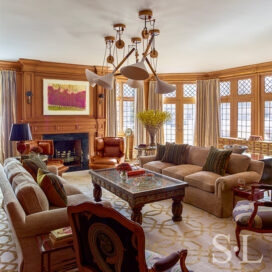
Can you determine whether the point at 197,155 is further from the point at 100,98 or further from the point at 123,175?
the point at 100,98

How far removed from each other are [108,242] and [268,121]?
21.4ft

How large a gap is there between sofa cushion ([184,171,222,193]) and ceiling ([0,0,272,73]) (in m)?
2.25

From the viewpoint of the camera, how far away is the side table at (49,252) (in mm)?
2037

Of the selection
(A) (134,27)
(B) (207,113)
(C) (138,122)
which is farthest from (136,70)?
(B) (207,113)

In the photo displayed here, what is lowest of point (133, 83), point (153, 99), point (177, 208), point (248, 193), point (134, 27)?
point (177, 208)

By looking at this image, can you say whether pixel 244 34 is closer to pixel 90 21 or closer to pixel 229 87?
pixel 90 21

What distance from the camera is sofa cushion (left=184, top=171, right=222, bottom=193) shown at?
3918 mm

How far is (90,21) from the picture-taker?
12.3ft

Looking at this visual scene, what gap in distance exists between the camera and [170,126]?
344 inches

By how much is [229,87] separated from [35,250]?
23.1 ft

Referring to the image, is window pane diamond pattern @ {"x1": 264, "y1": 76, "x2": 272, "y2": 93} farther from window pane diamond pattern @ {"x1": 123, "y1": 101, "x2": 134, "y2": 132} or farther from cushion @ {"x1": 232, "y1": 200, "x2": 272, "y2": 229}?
cushion @ {"x1": 232, "y1": 200, "x2": 272, "y2": 229}

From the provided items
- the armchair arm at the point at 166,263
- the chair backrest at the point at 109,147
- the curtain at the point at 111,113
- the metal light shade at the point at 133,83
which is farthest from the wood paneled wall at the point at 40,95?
the armchair arm at the point at 166,263

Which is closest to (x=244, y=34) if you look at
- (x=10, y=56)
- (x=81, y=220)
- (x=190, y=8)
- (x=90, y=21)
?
(x=190, y=8)

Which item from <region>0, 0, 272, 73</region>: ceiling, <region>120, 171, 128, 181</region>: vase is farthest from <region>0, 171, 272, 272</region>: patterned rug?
<region>0, 0, 272, 73</region>: ceiling
